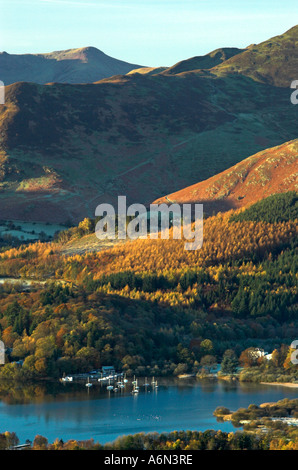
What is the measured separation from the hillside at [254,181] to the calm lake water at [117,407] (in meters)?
73.6

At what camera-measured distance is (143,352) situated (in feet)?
382

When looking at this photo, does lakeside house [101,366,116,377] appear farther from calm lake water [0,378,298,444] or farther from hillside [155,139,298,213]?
hillside [155,139,298,213]

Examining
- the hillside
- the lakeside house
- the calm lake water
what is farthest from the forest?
the hillside

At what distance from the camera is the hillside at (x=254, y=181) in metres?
181

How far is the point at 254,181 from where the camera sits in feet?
614

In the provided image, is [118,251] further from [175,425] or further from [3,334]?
[175,425]

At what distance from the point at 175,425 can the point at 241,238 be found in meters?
65.9

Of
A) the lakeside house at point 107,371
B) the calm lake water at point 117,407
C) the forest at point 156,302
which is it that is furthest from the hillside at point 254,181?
the calm lake water at point 117,407

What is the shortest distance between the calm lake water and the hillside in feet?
241

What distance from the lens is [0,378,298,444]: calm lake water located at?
8950 centimetres

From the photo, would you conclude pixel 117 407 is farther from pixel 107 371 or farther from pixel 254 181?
pixel 254 181

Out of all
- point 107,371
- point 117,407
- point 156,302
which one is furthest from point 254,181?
point 117,407

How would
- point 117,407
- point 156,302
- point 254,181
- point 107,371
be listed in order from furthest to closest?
point 254,181 < point 156,302 < point 107,371 < point 117,407

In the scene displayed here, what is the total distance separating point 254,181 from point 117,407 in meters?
93.4
